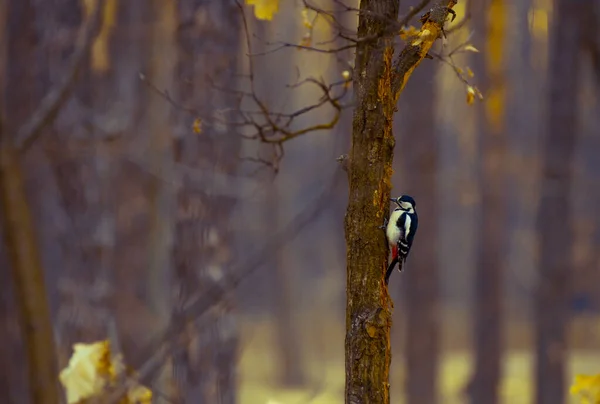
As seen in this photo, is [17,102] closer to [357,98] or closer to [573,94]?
[573,94]

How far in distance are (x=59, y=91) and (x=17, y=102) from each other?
19.8 feet

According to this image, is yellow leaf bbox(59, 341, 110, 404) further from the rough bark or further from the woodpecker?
the rough bark

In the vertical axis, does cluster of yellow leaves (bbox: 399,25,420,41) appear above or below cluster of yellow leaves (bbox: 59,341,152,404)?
above

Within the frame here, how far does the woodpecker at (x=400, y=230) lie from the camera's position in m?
2.93

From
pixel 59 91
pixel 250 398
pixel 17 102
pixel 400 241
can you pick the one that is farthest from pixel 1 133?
pixel 250 398

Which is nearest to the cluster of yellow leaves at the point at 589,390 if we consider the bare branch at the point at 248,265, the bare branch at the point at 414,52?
the bare branch at the point at 248,265

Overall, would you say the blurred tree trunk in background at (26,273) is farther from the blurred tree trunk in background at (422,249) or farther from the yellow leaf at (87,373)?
the blurred tree trunk in background at (422,249)

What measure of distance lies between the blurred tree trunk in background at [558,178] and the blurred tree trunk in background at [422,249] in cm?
116

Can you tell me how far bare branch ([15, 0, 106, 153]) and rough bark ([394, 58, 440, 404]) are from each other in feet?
19.6

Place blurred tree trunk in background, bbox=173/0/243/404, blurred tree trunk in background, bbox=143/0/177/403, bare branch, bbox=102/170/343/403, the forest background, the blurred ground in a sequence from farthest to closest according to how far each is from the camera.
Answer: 1. the blurred ground
2. blurred tree trunk in background, bbox=143/0/177/403
3. blurred tree trunk in background, bbox=173/0/243/404
4. the forest background
5. bare branch, bbox=102/170/343/403

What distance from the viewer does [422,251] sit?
919 cm

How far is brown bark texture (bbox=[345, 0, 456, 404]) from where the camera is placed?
2791 millimetres

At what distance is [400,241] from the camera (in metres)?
3.05

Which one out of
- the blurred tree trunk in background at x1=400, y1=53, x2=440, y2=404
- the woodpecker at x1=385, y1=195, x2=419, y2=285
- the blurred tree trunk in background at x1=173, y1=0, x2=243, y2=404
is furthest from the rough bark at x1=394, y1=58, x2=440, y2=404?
the woodpecker at x1=385, y1=195, x2=419, y2=285
